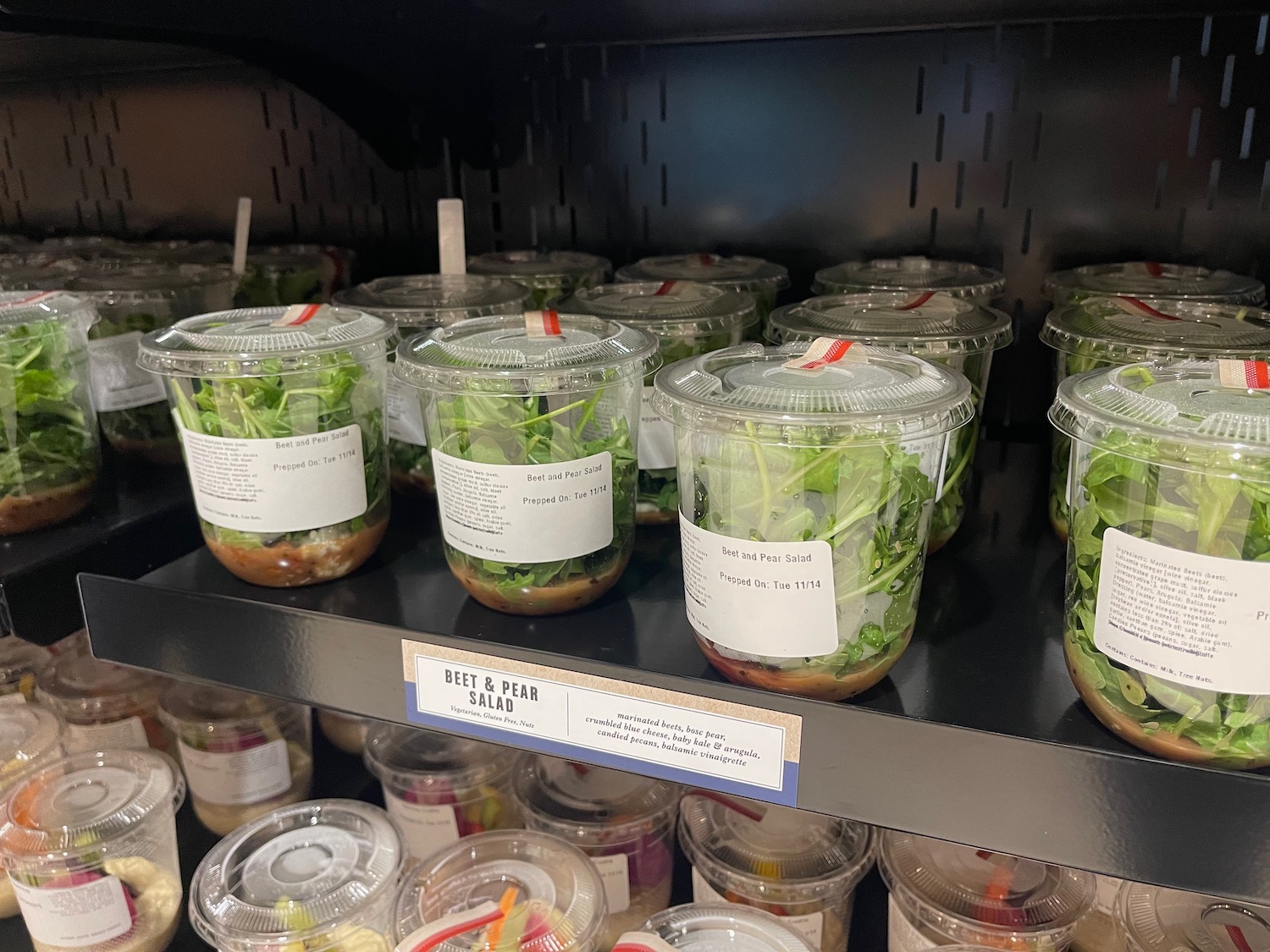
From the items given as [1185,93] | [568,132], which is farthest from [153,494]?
[1185,93]

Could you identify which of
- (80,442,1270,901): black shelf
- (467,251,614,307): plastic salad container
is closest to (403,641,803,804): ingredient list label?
Answer: (80,442,1270,901): black shelf

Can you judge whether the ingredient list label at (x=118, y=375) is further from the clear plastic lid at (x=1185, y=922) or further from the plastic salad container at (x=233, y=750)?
the clear plastic lid at (x=1185, y=922)

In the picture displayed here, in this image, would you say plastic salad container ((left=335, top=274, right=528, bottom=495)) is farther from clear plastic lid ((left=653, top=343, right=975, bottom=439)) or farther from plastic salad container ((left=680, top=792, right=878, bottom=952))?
plastic salad container ((left=680, top=792, right=878, bottom=952))

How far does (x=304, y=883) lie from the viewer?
93 cm

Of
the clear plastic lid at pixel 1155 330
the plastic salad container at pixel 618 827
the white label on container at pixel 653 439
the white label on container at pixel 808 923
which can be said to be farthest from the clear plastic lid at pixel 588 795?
the clear plastic lid at pixel 1155 330

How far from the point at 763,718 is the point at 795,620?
0.24 ft

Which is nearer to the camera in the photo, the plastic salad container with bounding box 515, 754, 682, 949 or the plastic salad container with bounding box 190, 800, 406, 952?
the plastic salad container with bounding box 190, 800, 406, 952

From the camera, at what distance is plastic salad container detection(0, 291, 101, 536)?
0.85 meters

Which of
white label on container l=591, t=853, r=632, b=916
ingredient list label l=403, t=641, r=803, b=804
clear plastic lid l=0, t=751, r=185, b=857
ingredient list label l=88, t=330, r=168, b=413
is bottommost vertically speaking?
white label on container l=591, t=853, r=632, b=916

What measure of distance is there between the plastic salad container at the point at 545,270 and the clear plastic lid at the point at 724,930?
0.63 metres

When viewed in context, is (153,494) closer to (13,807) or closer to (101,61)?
(13,807)

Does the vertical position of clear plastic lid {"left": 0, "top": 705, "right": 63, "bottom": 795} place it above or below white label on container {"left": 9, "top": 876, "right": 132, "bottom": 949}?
above

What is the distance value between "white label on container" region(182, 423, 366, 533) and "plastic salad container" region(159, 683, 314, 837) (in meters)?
0.44

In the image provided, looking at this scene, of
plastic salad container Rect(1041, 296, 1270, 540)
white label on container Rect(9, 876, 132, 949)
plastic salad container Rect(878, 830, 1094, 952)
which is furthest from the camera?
white label on container Rect(9, 876, 132, 949)
